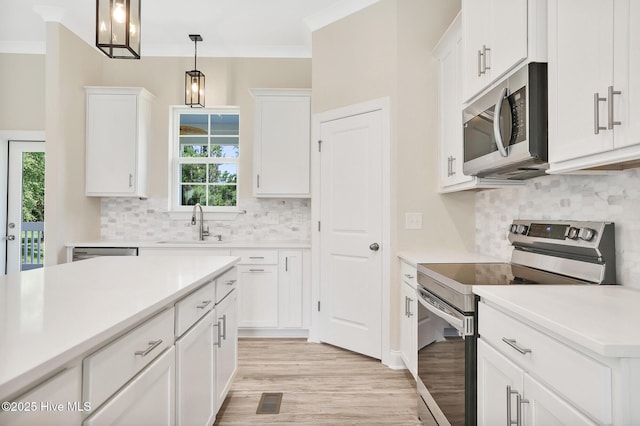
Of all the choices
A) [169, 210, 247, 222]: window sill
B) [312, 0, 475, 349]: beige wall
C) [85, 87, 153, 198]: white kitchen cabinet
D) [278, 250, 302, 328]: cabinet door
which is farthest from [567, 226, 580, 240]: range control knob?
[85, 87, 153, 198]: white kitchen cabinet

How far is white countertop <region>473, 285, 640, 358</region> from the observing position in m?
0.88

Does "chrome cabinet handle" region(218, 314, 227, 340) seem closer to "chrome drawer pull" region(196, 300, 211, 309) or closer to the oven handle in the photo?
"chrome drawer pull" region(196, 300, 211, 309)

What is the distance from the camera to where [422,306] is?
7.14 feet

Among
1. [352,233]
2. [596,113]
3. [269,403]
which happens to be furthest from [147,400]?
[352,233]

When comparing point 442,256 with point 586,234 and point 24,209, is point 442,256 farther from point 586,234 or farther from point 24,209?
point 24,209

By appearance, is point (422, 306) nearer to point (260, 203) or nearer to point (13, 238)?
point (260, 203)

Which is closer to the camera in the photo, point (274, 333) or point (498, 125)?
point (498, 125)

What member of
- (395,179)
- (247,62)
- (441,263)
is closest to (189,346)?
(441,263)

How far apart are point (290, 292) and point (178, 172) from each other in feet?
6.72

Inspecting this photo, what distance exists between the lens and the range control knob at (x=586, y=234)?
164cm

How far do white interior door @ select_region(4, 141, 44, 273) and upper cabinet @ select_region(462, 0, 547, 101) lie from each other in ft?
15.5

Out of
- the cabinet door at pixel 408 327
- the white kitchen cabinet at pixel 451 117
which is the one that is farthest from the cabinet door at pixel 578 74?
the cabinet door at pixel 408 327

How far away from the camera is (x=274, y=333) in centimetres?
396

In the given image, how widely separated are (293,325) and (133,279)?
2380 millimetres
